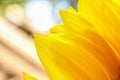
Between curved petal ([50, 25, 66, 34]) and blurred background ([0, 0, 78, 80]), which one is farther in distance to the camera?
blurred background ([0, 0, 78, 80])

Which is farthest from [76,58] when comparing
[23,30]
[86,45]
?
[23,30]

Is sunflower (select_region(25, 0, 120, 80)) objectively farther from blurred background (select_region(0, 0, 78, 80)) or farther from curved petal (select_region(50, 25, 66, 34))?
blurred background (select_region(0, 0, 78, 80))

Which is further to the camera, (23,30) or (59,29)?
(23,30)

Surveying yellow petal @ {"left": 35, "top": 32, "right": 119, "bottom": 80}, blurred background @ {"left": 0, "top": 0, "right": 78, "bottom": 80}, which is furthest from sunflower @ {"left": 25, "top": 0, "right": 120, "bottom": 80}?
blurred background @ {"left": 0, "top": 0, "right": 78, "bottom": 80}

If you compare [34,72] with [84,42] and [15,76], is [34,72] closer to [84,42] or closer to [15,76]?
[15,76]

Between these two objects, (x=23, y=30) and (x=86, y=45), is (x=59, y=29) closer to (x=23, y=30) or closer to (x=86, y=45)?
(x=86, y=45)

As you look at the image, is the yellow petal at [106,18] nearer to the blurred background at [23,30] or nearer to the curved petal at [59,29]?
the curved petal at [59,29]

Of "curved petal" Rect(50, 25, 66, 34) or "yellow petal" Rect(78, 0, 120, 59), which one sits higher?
"curved petal" Rect(50, 25, 66, 34)
